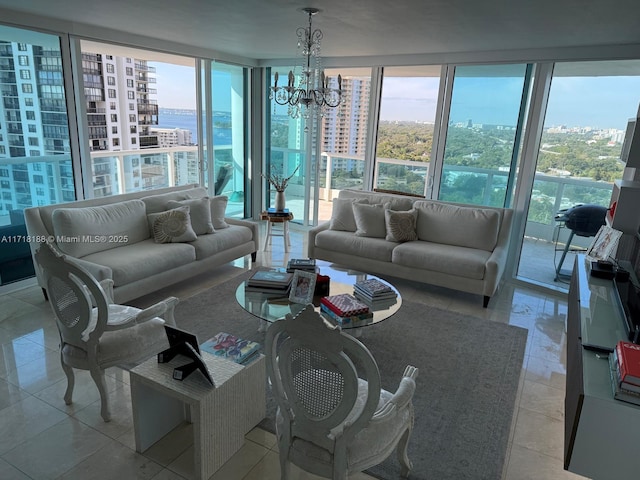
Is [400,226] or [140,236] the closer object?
[140,236]

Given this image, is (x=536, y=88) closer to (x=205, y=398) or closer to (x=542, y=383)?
(x=542, y=383)

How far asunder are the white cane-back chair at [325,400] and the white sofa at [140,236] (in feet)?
7.74

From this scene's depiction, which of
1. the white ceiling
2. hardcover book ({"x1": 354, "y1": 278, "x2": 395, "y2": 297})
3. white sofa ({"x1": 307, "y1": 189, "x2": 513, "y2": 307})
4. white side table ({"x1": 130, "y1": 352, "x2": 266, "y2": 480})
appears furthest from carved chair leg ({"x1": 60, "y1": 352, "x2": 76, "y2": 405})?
white sofa ({"x1": 307, "y1": 189, "x2": 513, "y2": 307})

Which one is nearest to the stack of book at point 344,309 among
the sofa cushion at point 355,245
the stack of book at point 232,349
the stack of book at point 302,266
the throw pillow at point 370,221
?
the stack of book at point 302,266

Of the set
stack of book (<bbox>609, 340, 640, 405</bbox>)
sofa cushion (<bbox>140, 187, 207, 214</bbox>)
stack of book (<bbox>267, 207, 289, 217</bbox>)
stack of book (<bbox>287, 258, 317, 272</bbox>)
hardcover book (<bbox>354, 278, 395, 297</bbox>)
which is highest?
sofa cushion (<bbox>140, 187, 207, 214</bbox>)

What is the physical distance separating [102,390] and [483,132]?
4507 mm

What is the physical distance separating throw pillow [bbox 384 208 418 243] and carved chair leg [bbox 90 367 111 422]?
10.2 ft

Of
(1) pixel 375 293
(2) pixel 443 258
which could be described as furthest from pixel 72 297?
(2) pixel 443 258

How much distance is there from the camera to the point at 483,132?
4957 mm

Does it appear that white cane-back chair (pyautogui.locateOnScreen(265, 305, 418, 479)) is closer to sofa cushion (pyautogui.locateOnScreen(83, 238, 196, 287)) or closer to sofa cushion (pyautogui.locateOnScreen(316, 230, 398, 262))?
sofa cushion (pyautogui.locateOnScreen(83, 238, 196, 287))

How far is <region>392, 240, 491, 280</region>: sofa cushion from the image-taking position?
162 inches

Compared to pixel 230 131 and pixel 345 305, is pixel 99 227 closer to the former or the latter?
pixel 345 305

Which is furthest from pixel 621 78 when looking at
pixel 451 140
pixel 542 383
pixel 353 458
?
pixel 353 458

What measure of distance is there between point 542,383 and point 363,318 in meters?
1.30
